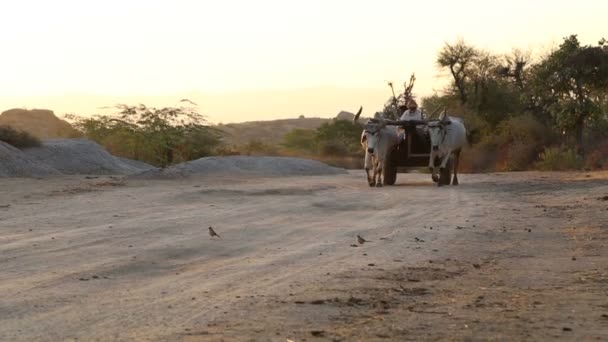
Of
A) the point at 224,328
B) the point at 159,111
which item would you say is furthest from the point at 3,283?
the point at 159,111

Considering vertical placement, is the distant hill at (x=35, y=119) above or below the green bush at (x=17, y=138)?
above

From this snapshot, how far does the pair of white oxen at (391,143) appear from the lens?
23359mm

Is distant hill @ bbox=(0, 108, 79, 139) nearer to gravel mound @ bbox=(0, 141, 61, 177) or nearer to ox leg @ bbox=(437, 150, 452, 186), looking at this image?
gravel mound @ bbox=(0, 141, 61, 177)

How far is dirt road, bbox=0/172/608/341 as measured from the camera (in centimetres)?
571

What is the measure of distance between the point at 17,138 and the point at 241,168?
694cm

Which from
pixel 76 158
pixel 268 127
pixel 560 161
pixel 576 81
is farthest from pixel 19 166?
pixel 268 127

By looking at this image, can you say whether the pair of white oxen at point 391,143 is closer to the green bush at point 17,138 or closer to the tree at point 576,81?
the green bush at point 17,138

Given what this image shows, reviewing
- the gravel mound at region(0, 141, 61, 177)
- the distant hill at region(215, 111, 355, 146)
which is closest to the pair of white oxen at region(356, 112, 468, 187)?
the gravel mound at region(0, 141, 61, 177)

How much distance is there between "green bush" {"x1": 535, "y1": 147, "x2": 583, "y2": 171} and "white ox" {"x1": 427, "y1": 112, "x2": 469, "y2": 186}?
44.1 feet

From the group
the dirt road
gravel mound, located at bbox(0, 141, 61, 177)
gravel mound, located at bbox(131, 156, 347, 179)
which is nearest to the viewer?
the dirt road

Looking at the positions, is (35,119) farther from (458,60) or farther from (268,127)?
(268,127)

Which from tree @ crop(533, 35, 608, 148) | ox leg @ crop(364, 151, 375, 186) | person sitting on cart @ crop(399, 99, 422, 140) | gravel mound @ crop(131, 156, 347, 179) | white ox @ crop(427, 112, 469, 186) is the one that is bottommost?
gravel mound @ crop(131, 156, 347, 179)

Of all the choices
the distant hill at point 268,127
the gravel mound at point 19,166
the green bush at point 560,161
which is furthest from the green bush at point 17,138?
the distant hill at point 268,127

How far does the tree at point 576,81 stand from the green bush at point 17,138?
22128mm
